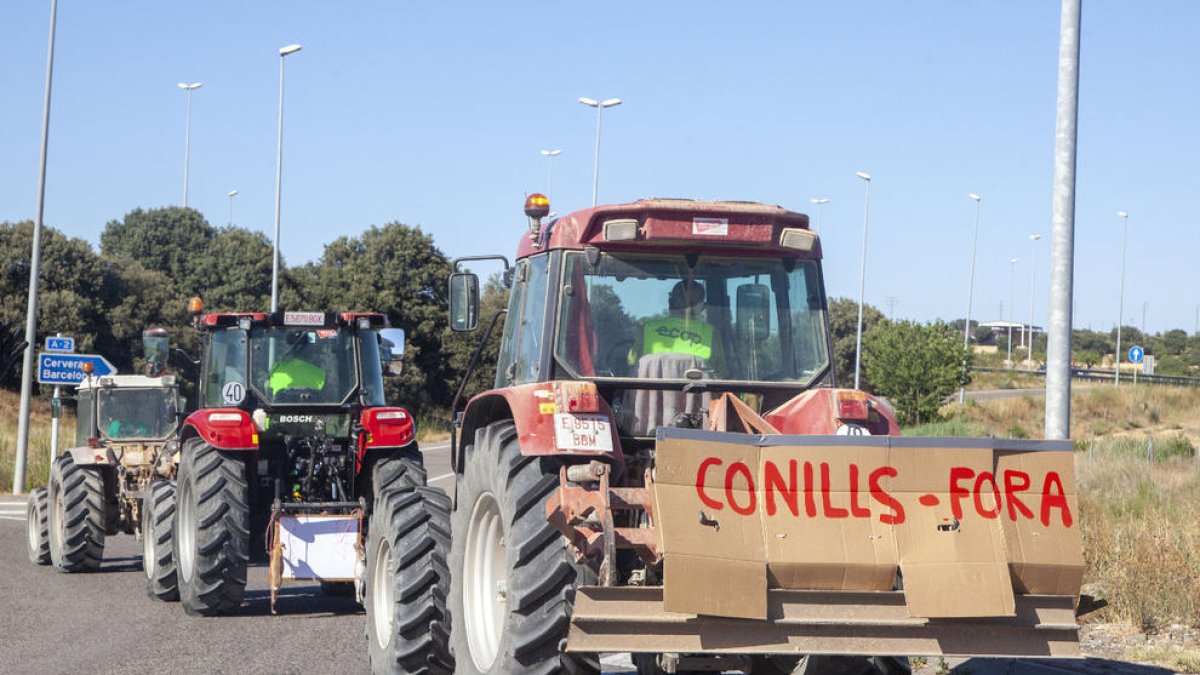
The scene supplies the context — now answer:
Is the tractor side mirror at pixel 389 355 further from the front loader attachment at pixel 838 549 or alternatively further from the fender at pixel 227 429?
the front loader attachment at pixel 838 549

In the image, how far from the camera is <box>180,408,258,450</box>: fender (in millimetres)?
12773

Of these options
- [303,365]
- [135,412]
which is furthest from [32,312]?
[303,365]

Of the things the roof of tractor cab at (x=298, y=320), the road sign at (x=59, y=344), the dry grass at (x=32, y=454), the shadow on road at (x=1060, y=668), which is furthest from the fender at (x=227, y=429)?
the road sign at (x=59, y=344)

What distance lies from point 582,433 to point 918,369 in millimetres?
40960

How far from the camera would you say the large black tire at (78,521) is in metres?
15.5

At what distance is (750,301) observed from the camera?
26.7ft

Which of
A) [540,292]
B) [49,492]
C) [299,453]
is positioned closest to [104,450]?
[49,492]

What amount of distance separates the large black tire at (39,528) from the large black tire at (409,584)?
8.34 meters

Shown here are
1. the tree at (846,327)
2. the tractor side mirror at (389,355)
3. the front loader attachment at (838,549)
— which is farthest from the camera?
the tree at (846,327)

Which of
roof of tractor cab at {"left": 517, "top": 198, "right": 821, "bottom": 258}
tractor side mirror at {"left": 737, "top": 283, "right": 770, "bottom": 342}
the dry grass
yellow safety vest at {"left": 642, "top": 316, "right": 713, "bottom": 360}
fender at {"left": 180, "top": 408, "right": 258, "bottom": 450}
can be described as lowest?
the dry grass

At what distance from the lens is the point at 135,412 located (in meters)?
18.1

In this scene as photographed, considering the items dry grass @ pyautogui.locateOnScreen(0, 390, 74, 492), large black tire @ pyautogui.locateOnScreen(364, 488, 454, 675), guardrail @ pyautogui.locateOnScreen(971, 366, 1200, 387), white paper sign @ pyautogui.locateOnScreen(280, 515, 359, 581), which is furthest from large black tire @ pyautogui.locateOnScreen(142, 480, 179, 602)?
guardrail @ pyautogui.locateOnScreen(971, 366, 1200, 387)

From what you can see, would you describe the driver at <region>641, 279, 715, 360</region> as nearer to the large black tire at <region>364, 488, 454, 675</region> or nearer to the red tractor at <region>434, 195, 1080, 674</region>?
the red tractor at <region>434, 195, 1080, 674</region>

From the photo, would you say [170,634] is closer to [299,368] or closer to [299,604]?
[299,604]
